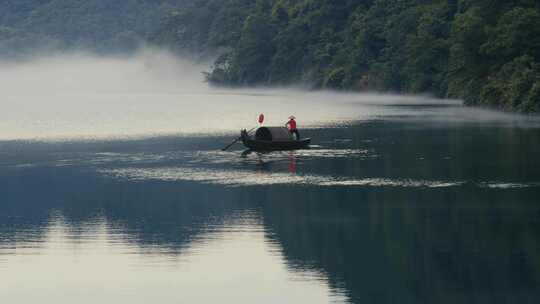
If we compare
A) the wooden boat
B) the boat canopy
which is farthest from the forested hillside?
the wooden boat

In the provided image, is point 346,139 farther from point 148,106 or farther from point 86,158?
point 148,106

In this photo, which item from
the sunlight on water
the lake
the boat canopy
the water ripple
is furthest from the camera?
the boat canopy

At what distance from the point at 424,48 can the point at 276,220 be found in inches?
4097

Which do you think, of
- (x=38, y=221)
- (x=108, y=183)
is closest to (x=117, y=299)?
(x=38, y=221)

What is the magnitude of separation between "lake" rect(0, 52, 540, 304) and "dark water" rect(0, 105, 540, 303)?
8 centimetres

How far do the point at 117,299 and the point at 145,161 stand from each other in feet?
116

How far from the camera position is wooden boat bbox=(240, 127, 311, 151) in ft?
234

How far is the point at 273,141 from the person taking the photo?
71438 mm

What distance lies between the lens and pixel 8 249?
37.0 meters

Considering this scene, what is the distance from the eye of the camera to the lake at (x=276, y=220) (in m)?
31.7

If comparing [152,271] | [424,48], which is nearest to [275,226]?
[152,271]

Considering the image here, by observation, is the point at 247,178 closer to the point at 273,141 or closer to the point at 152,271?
the point at 273,141

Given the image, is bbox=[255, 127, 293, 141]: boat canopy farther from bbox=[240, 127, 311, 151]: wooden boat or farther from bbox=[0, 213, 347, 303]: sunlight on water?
bbox=[0, 213, 347, 303]: sunlight on water

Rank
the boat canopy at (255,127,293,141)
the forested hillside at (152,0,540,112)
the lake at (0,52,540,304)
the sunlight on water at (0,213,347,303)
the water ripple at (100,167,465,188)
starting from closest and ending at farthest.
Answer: the sunlight on water at (0,213,347,303)
the lake at (0,52,540,304)
the water ripple at (100,167,465,188)
the boat canopy at (255,127,293,141)
the forested hillside at (152,0,540,112)
